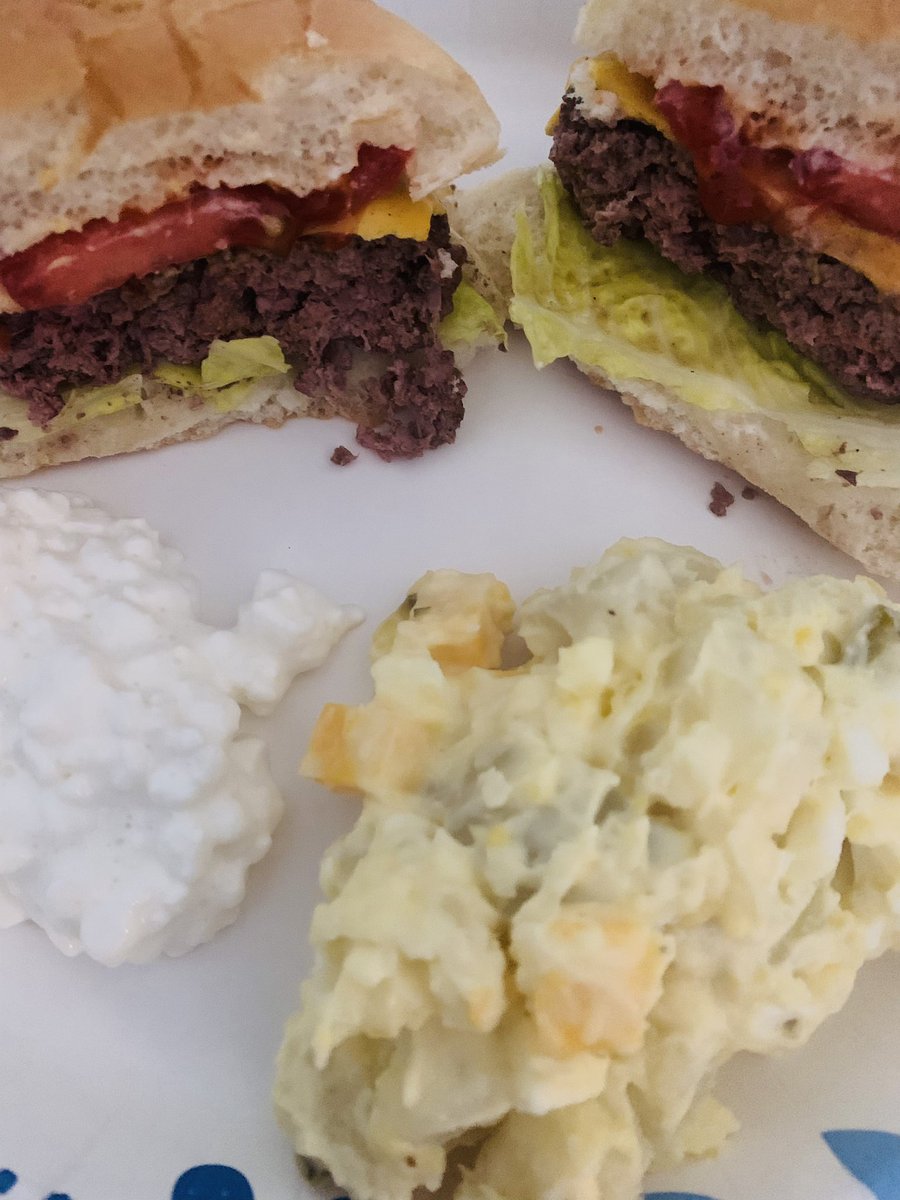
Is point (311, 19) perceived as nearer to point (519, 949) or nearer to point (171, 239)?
point (171, 239)

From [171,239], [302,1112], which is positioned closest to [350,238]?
[171,239]

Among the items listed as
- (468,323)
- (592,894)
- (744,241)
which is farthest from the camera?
(468,323)

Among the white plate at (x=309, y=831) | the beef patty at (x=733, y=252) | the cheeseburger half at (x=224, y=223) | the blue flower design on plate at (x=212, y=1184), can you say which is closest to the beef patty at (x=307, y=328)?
the cheeseburger half at (x=224, y=223)

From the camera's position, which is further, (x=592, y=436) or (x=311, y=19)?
(x=592, y=436)

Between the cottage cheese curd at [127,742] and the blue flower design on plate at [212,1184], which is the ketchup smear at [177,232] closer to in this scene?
the cottage cheese curd at [127,742]

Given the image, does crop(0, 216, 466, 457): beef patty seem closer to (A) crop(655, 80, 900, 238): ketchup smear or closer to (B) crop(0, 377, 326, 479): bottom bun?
(B) crop(0, 377, 326, 479): bottom bun

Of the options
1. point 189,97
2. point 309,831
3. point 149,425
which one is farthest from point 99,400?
point 309,831

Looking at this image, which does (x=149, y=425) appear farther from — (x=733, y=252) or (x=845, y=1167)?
(x=845, y=1167)
